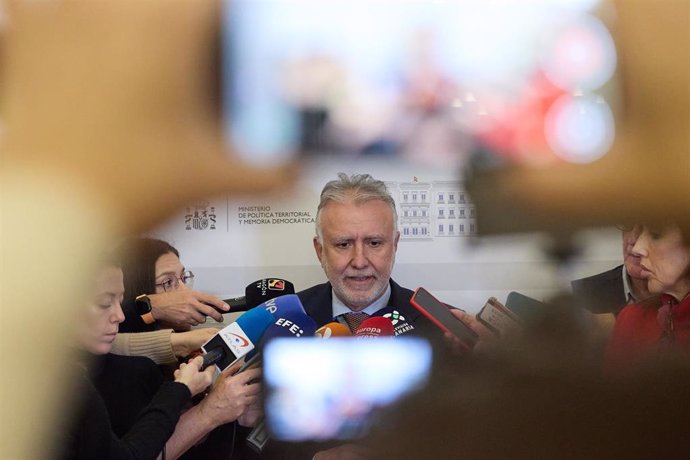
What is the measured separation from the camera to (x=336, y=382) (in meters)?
1.69

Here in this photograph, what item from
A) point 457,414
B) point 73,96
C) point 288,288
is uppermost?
point 73,96

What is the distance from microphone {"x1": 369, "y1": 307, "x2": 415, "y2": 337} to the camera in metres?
1.68

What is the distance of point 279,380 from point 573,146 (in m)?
0.97

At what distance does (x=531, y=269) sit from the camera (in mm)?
1707

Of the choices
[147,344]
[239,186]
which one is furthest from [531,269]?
[147,344]

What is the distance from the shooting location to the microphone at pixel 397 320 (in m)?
1.68

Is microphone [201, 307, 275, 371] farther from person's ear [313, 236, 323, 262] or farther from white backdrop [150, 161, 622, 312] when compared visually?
person's ear [313, 236, 323, 262]

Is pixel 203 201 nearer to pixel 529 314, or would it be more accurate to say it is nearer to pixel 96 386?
pixel 96 386

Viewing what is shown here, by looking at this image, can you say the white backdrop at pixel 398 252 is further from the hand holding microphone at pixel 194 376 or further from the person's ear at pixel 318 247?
the hand holding microphone at pixel 194 376

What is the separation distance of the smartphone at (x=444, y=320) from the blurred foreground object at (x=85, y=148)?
1.56 ft

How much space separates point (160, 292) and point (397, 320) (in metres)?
0.62

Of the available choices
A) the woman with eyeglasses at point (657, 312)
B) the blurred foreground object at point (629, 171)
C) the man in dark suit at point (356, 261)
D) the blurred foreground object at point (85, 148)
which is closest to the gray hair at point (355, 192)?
the man in dark suit at point (356, 261)

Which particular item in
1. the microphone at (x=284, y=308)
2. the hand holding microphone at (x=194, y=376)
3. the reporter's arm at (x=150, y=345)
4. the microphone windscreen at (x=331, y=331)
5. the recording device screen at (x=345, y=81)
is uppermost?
→ the recording device screen at (x=345, y=81)

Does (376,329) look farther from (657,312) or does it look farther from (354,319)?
(657,312)
